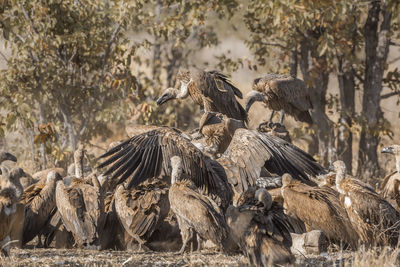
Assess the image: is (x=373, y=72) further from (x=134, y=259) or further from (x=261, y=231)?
(x=261, y=231)

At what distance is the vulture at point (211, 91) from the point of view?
32.2 feet

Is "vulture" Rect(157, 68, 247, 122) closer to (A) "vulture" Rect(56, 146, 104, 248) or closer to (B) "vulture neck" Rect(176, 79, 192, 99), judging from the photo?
(B) "vulture neck" Rect(176, 79, 192, 99)

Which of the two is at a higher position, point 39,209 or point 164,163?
point 164,163

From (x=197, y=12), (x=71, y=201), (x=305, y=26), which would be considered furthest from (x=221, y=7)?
(x=71, y=201)

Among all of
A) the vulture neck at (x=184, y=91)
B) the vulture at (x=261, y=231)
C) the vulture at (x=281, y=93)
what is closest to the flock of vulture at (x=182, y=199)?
the vulture at (x=261, y=231)

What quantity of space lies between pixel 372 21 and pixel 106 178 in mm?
6122

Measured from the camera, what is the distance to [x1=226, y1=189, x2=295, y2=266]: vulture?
5.27 metres

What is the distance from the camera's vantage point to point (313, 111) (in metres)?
12.8

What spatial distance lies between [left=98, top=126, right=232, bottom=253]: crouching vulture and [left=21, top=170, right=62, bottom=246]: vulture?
912 mm

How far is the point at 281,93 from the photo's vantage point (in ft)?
36.5

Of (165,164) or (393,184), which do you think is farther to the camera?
(393,184)

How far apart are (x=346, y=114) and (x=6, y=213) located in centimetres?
756

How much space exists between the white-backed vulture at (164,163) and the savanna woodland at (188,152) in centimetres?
1

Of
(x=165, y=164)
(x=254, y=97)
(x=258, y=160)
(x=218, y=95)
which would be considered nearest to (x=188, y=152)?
(x=165, y=164)
